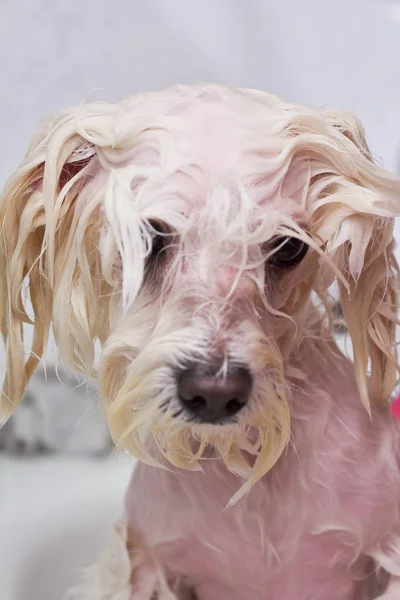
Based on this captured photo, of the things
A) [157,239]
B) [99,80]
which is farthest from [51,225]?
[99,80]

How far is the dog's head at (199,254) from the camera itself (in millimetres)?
595

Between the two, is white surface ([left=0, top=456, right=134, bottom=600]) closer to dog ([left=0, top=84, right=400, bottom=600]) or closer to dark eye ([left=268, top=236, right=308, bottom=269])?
dog ([left=0, top=84, right=400, bottom=600])

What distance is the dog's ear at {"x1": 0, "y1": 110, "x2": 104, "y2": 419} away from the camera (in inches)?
26.3

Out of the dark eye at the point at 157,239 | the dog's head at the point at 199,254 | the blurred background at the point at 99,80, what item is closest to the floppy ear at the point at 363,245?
the dog's head at the point at 199,254

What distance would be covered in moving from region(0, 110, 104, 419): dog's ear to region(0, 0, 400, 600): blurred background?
297 mm

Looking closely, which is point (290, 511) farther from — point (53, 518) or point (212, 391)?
point (53, 518)

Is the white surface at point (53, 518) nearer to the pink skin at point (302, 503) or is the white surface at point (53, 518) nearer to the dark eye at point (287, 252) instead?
the pink skin at point (302, 503)

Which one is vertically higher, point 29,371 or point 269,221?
point 269,221

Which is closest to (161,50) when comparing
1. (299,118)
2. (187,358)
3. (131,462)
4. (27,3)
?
(27,3)

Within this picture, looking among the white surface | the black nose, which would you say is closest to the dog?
the black nose

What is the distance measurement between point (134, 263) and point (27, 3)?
778 mm

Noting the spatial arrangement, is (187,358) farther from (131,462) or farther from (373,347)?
(131,462)

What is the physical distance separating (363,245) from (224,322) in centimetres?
14

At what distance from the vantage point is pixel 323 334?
763 millimetres
